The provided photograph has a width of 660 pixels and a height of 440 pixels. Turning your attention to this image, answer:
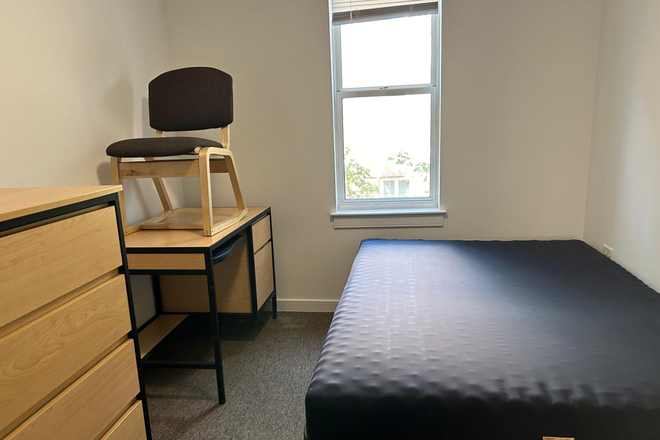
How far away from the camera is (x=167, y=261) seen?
168cm

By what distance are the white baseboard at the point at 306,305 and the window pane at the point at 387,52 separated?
4.60ft

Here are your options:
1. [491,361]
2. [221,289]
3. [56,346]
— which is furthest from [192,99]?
[491,361]

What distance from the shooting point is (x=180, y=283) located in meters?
2.40

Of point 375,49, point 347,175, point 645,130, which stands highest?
point 375,49

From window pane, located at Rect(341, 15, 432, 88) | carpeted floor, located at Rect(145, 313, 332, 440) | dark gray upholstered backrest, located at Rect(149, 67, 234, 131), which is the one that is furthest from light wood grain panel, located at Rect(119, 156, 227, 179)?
window pane, located at Rect(341, 15, 432, 88)

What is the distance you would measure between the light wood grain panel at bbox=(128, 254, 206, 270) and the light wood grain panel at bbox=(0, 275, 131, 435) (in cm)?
44

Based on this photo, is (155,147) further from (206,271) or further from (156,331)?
(156,331)

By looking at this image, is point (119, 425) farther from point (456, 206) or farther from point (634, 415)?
point (456, 206)

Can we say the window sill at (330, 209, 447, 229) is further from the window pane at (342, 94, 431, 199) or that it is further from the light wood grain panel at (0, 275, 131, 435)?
the light wood grain panel at (0, 275, 131, 435)

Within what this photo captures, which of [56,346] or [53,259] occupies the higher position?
[53,259]

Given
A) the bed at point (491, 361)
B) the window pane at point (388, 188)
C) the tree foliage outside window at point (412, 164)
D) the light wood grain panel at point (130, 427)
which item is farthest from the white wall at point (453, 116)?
the light wood grain panel at point (130, 427)


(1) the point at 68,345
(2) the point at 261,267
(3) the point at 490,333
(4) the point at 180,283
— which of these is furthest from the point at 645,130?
(4) the point at 180,283

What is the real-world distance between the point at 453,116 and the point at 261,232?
1.30 meters

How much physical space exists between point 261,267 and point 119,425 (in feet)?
4.06
